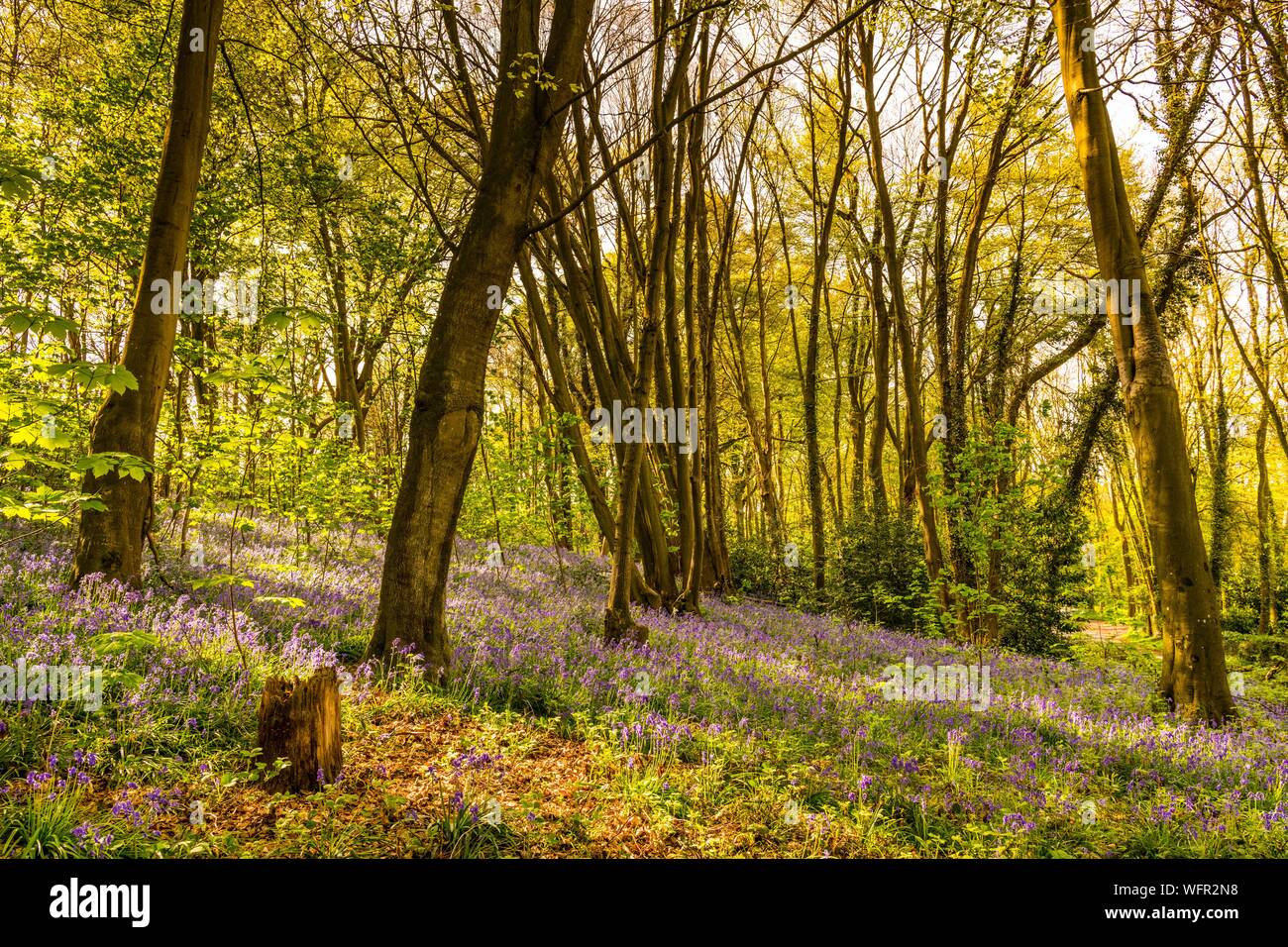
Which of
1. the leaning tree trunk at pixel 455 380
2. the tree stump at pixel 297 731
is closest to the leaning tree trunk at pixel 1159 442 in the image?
the leaning tree trunk at pixel 455 380

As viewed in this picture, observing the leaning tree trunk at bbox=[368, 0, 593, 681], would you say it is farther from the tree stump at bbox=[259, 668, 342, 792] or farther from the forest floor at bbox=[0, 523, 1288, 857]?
the tree stump at bbox=[259, 668, 342, 792]

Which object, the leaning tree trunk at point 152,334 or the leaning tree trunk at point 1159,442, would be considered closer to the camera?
the leaning tree trunk at point 152,334

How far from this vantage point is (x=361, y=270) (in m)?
11.4

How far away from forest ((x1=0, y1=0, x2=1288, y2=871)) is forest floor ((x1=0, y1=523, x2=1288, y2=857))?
29 mm

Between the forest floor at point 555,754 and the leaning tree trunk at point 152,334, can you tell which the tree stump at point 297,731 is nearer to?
the forest floor at point 555,754

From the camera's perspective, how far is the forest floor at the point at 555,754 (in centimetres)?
262

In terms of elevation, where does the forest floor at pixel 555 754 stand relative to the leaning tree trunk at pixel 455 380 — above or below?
below

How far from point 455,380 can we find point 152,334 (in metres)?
2.82

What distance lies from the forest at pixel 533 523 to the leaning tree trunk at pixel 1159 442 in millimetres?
33

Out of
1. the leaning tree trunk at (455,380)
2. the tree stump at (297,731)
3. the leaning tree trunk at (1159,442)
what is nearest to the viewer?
the tree stump at (297,731)

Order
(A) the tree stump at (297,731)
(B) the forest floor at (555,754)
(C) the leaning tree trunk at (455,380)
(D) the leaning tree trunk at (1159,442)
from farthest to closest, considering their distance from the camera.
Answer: (D) the leaning tree trunk at (1159,442)
(C) the leaning tree trunk at (455,380)
(A) the tree stump at (297,731)
(B) the forest floor at (555,754)

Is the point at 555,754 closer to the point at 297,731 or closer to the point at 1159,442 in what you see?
the point at 297,731
